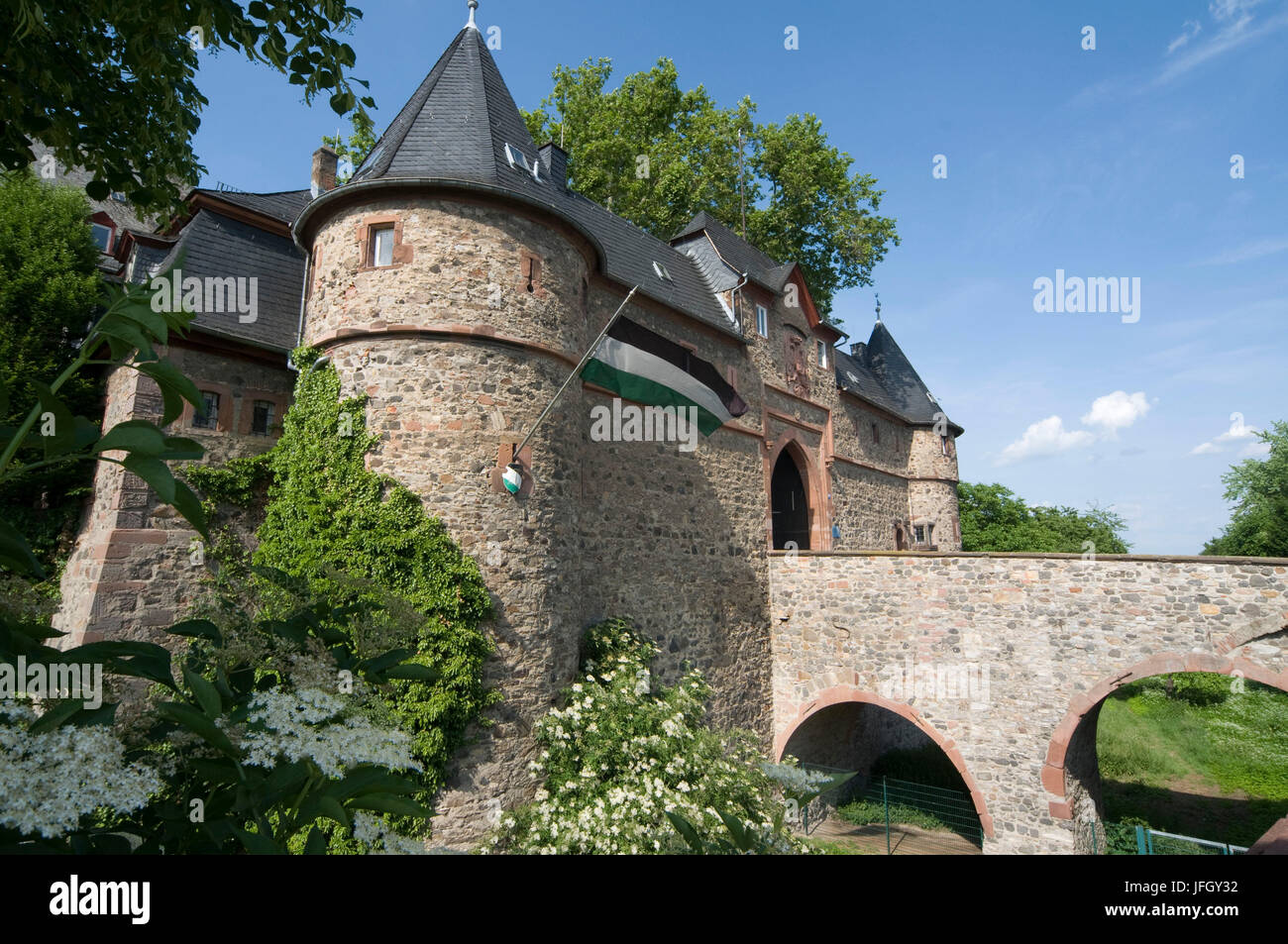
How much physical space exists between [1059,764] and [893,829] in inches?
202

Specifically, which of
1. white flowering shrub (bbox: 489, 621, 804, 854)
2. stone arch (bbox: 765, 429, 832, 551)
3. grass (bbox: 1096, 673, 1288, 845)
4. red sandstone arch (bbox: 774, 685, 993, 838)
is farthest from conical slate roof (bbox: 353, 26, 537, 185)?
grass (bbox: 1096, 673, 1288, 845)

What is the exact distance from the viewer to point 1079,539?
35.4m

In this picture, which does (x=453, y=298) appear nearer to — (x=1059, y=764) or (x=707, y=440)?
(x=707, y=440)

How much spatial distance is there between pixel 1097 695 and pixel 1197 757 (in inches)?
595

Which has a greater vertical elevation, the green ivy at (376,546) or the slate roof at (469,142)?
the slate roof at (469,142)

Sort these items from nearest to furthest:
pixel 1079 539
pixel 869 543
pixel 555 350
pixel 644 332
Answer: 1. pixel 555 350
2. pixel 644 332
3. pixel 869 543
4. pixel 1079 539

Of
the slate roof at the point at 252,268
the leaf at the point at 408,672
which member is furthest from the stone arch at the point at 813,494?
the leaf at the point at 408,672

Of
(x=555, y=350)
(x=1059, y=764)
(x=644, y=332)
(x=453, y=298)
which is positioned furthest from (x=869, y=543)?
(x=453, y=298)

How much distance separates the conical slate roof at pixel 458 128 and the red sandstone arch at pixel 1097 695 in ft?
38.9

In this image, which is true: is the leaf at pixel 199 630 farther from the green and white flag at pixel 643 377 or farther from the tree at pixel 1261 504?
the tree at pixel 1261 504

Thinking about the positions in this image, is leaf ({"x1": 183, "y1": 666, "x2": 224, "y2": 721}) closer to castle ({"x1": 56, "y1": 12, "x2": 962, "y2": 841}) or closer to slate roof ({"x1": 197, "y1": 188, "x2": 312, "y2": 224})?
castle ({"x1": 56, "y1": 12, "x2": 962, "y2": 841})

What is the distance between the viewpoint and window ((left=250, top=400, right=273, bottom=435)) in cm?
997

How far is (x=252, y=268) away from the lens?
34.9ft

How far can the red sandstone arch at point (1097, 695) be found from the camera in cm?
987
